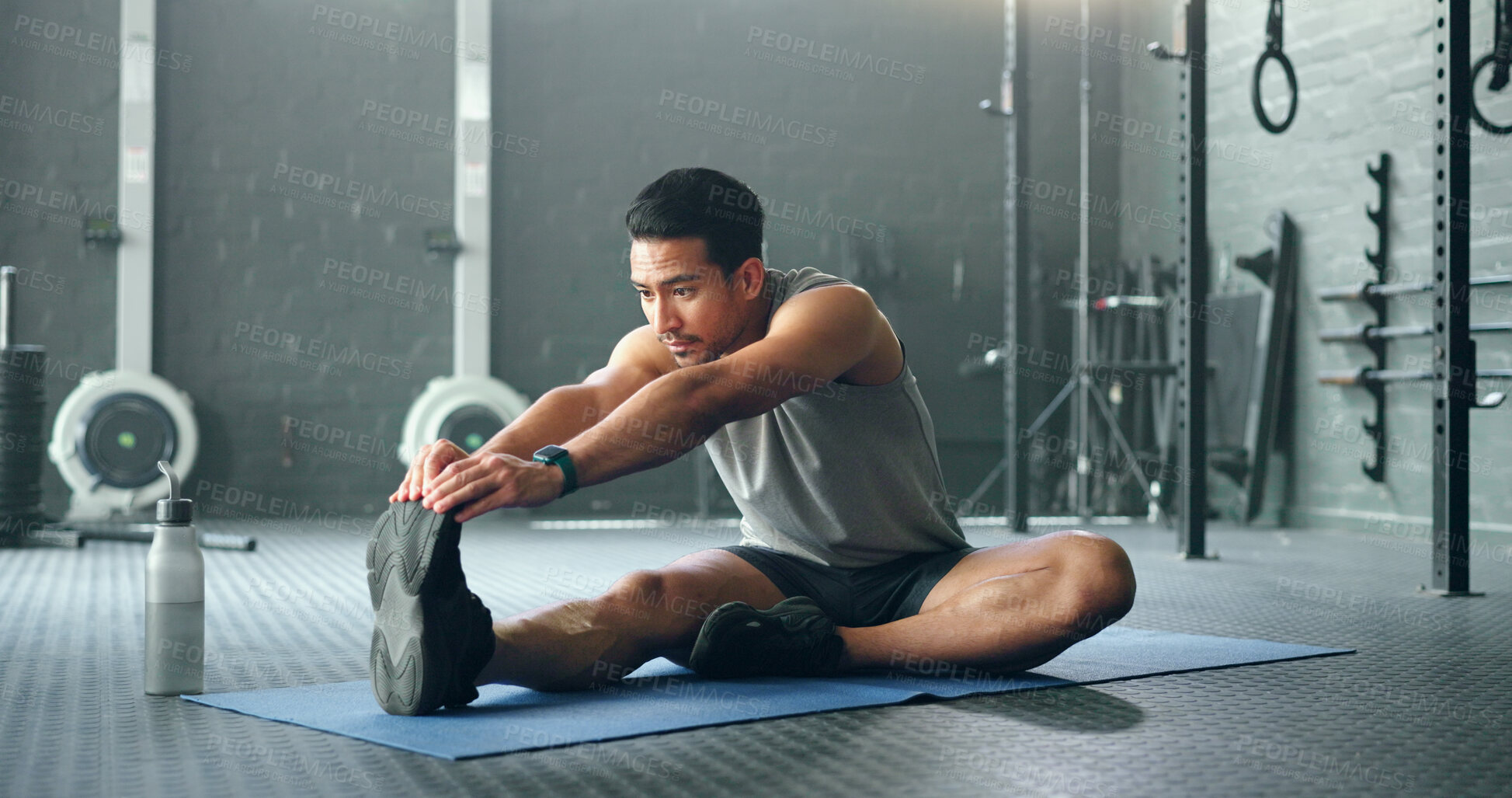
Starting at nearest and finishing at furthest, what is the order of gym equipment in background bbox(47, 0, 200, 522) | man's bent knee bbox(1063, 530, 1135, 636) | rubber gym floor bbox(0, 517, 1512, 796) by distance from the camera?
rubber gym floor bbox(0, 517, 1512, 796)
man's bent knee bbox(1063, 530, 1135, 636)
gym equipment in background bbox(47, 0, 200, 522)

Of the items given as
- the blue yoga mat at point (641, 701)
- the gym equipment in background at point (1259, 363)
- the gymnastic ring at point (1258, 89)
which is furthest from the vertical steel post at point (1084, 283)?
the blue yoga mat at point (641, 701)

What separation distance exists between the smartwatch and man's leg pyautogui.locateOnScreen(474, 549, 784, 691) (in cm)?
33

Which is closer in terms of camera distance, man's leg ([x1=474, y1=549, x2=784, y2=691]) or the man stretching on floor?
the man stretching on floor

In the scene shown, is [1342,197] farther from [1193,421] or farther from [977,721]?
[977,721]

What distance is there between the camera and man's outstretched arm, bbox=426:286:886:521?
161 centimetres

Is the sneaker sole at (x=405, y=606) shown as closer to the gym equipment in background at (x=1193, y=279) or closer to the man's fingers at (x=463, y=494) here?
the man's fingers at (x=463, y=494)

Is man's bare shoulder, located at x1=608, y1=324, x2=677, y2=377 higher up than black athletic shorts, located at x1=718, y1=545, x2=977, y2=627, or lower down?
higher up

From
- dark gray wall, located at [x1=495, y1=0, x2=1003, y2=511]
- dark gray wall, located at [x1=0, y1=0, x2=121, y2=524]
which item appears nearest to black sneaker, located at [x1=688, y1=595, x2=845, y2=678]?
dark gray wall, located at [x1=495, y1=0, x2=1003, y2=511]

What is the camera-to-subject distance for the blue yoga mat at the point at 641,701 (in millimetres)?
1672

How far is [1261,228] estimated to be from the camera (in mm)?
Answer: 6133

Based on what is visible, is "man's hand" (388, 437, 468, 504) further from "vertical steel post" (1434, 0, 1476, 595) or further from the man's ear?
"vertical steel post" (1434, 0, 1476, 595)

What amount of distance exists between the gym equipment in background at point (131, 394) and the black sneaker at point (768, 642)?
4292 millimetres

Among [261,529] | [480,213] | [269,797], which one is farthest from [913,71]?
[269,797]

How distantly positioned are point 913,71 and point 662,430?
215 inches
